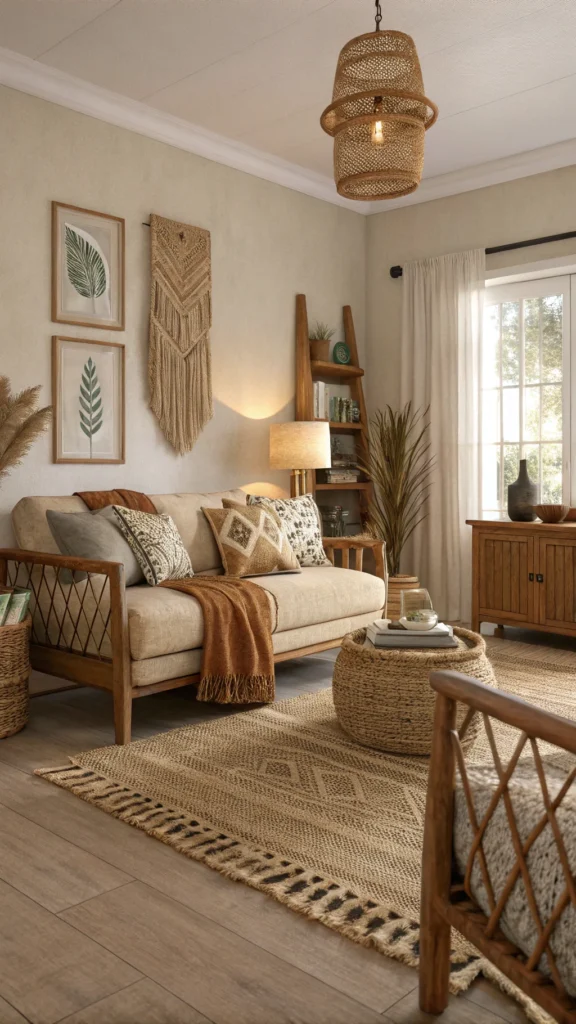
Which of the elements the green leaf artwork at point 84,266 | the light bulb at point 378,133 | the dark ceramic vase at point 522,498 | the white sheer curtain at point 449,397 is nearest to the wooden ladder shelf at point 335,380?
the white sheer curtain at point 449,397

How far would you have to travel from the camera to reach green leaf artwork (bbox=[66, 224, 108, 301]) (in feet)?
12.9

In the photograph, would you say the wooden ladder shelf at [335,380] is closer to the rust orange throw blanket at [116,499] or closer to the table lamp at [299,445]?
the table lamp at [299,445]

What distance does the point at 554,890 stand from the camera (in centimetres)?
117

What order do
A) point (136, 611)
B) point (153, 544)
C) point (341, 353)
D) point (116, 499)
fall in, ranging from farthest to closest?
1. point (341, 353)
2. point (116, 499)
3. point (153, 544)
4. point (136, 611)

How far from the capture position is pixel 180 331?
14.5ft

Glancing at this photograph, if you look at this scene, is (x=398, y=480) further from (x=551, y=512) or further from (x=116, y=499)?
(x=116, y=499)

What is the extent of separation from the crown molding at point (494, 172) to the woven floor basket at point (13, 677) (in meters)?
3.76

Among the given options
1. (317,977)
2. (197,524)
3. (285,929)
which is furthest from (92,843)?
(197,524)

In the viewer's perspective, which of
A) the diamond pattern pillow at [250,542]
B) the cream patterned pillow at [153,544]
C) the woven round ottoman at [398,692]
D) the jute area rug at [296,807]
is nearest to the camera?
the jute area rug at [296,807]

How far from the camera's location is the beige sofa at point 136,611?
292cm

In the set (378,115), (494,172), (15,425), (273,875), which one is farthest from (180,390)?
(273,875)

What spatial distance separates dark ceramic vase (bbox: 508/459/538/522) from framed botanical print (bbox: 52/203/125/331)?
2390mm

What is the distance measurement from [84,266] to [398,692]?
8.53 ft

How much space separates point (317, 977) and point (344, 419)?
414cm
